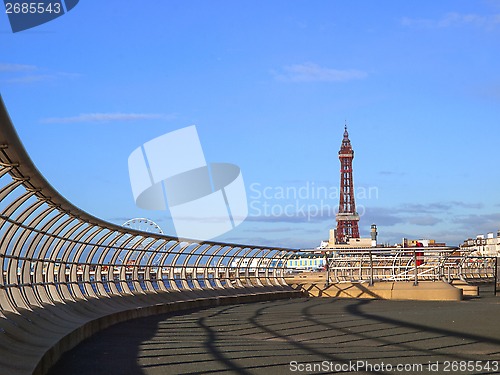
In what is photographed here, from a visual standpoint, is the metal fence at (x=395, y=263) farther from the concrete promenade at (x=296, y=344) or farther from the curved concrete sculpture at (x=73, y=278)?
the concrete promenade at (x=296, y=344)

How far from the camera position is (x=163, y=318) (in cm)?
1806

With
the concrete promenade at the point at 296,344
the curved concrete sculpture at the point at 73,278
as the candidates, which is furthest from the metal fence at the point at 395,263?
the concrete promenade at the point at 296,344

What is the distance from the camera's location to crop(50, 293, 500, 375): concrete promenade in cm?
982

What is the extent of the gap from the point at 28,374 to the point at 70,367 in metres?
2.08

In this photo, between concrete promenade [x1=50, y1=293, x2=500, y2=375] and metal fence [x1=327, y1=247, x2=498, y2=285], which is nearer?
concrete promenade [x1=50, y1=293, x2=500, y2=375]

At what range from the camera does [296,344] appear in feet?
39.9

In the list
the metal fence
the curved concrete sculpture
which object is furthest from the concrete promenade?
the metal fence

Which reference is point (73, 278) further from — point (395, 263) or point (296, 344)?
point (395, 263)

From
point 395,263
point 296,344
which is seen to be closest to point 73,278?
point 296,344

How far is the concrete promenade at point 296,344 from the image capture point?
32.2ft

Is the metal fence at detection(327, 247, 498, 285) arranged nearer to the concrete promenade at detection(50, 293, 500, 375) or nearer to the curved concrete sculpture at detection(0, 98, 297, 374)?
the curved concrete sculpture at detection(0, 98, 297, 374)

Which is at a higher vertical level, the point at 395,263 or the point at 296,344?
the point at 395,263

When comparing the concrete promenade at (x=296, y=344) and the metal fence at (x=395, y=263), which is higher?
the metal fence at (x=395, y=263)

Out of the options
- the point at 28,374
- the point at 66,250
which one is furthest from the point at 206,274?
the point at 28,374
